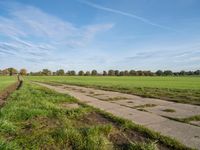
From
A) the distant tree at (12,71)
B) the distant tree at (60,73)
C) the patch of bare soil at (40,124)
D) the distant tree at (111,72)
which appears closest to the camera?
the patch of bare soil at (40,124)

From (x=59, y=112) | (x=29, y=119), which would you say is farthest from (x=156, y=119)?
(x=29, y=119)

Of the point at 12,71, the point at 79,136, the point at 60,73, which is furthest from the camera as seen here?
the point at 12,71

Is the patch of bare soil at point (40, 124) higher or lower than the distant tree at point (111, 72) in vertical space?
lower

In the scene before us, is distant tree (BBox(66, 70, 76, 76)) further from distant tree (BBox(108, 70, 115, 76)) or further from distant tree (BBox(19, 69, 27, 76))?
distant tree (BBox(19, 69, 27, 76))

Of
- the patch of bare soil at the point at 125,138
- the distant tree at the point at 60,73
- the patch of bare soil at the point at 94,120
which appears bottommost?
the patch of bare soil at the point at 94,120

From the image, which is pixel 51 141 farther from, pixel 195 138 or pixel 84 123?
pixel 195 138

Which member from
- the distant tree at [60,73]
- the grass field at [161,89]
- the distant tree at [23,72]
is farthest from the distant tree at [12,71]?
the grass field at [161,89]

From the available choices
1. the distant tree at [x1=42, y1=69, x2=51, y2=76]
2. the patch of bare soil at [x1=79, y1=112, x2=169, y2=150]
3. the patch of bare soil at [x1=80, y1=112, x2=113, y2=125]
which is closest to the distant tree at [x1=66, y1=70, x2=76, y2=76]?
the distant tree at [x1=42, y1=69, x2=51, y2=76]

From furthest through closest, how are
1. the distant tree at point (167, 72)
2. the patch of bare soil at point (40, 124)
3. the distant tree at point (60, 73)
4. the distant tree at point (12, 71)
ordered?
1. the distant tree at point (12, 71)
2. the distant tree at point (60, 73)
3. the distant tree at point (167, 72)
4. the patch of bare soil at point (40, 124)

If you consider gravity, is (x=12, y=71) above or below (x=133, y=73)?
above

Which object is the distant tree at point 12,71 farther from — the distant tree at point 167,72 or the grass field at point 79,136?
the grass field at point 79,136

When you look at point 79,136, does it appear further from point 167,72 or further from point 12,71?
point 12,71

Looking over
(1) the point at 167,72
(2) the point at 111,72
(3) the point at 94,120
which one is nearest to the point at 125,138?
(3) the point at 94,120

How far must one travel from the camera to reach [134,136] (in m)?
5.19
